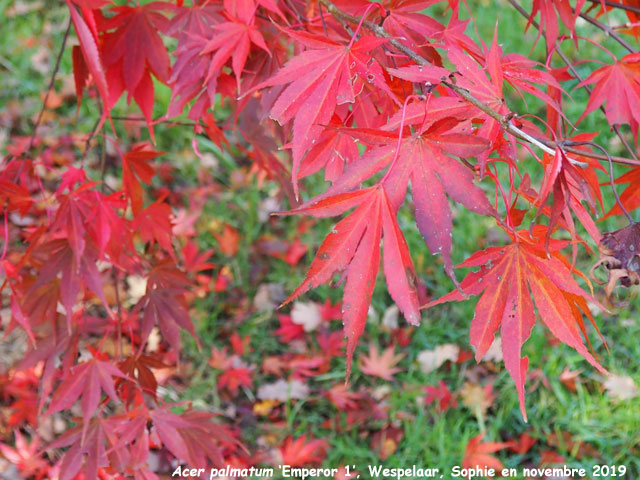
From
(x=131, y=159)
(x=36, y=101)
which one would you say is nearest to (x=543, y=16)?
(x=131, y=159)

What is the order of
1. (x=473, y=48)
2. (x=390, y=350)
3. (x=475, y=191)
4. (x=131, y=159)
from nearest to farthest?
(x=475, y=191) < (x=473, y=48) < (x=131, y=159) < (x=390, y=350)

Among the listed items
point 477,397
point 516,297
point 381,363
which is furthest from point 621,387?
point 516,297

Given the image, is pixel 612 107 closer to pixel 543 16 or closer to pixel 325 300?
pixel 543 16

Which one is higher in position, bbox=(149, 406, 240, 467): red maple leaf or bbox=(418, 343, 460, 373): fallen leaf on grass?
bbox=(149, 406, 240, 467): red maple leaf

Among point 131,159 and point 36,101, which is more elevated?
point 131,159

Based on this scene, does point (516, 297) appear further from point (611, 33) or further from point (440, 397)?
point (440, 397)

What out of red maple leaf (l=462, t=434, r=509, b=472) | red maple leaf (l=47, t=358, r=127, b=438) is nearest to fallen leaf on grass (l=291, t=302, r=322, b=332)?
red maple leaf (l=462, t=434, r=509, b=472)

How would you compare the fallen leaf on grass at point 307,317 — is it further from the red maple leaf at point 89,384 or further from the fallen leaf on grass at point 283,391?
the red maple leaf at point 89,384

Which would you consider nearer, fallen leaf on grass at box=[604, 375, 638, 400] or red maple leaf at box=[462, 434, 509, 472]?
red maple leaf at box=[462, 434, 509, 472]

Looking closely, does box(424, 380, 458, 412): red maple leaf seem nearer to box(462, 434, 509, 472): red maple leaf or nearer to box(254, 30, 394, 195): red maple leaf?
box(462, 434, 509, 472): red maple leaf

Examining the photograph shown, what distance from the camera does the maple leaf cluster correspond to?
0.67m

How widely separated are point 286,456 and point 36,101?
2087mm

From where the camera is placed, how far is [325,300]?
213 centimetres

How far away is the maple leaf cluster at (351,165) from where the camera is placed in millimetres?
673
